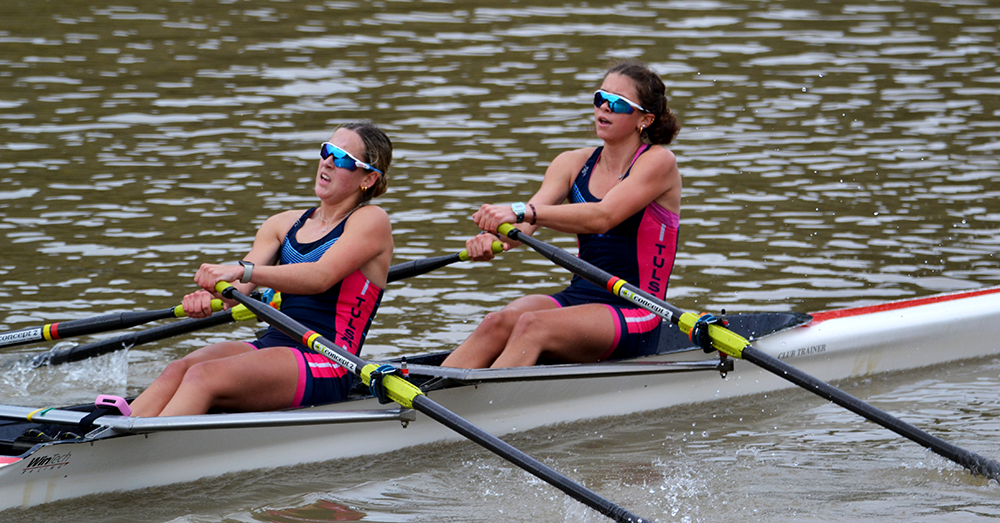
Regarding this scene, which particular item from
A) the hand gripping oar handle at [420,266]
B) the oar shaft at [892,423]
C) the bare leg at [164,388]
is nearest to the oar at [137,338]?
the hand gripping oar handle at [420,266]

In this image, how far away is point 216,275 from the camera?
16.2 feet

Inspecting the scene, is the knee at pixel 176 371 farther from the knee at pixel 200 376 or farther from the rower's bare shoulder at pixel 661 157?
the rower's bare shoulder at pixel 661 157

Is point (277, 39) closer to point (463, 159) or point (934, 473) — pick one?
point (463, 159)

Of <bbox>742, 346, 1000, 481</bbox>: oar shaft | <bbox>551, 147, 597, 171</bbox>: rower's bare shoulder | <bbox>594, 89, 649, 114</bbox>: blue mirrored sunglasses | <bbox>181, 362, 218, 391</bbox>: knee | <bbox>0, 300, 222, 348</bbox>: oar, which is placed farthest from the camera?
<bbox>551, 147, 597, 171</bbox>: rower's bare shoulder

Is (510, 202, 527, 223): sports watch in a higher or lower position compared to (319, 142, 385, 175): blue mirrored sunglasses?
lower

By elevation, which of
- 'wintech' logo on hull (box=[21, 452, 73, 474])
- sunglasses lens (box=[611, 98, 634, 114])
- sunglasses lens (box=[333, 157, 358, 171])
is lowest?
'wintech' logo on hull (box=[21, 452, 73, 474])

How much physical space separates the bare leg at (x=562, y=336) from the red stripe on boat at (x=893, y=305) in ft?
4.90

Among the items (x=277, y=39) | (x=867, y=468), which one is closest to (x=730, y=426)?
(x=867, y=468)

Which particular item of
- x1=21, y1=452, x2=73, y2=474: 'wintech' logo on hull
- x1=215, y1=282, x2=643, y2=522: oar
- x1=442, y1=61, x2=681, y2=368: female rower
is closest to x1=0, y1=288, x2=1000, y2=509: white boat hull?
x1=21, y1=452, x2=73, y2=474: 'wintech' logo on hull

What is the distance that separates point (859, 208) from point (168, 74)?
764 cm

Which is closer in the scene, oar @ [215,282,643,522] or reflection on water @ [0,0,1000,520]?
oar @ [215,282,643,522]

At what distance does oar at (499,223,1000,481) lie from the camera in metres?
5.19

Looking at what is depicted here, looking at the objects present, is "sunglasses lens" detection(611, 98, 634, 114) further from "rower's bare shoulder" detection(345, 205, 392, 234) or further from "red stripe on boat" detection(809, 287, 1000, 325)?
"red stripe on boat" detection(809, 287, 1000, 325)

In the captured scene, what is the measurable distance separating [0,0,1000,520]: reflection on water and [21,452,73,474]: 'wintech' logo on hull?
1.36 m
